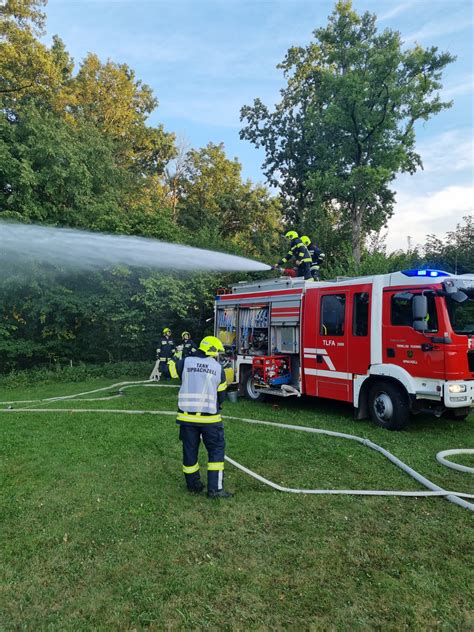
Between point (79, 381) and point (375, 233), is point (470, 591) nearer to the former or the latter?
point (79, 381)

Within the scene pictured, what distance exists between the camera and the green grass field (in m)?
2.88

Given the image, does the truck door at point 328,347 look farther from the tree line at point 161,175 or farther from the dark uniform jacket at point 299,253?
the tree line at point 161,175

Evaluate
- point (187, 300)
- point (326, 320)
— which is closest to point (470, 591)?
point (326, 320)

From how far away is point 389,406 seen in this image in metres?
7.62

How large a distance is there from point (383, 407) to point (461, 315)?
202cm

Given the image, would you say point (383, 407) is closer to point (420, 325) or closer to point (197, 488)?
point (420, 325)

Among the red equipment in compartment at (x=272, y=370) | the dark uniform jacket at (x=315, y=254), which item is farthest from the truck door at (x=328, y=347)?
the dark uniform jacket at (x=315, y=254)

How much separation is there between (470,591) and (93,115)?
87.4 feet

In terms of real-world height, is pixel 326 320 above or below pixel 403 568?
above

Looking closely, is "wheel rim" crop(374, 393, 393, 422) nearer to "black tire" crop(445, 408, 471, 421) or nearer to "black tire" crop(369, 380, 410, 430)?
"black tire" crop(369, 380, 410, 430)

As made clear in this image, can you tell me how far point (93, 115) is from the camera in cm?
2436

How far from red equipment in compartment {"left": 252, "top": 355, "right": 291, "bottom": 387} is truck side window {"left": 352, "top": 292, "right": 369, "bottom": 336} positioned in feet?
6.71

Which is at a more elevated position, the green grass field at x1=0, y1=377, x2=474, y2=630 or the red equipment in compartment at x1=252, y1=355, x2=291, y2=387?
the red equipment in compartment at x1=252, y1=355, x2=291, y2=387

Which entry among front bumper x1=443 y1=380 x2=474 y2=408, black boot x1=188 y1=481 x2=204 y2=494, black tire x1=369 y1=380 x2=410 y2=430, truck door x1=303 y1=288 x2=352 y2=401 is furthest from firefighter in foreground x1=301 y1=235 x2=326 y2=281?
black boot x1=188 y1=481 x2=204 y2=494
